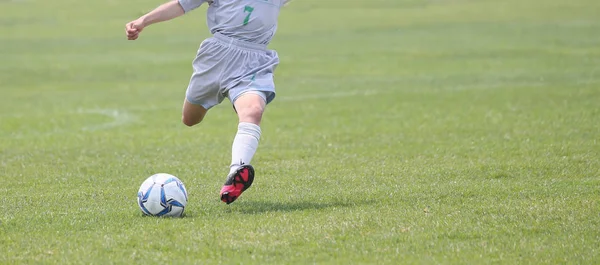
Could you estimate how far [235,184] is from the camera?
8266 millimetres

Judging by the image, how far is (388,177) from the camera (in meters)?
10.6

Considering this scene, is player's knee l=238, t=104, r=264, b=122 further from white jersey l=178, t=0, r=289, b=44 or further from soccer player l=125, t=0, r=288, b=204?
white jersey l=178, t=0, r=289, b=44

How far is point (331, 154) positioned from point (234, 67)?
3943mm

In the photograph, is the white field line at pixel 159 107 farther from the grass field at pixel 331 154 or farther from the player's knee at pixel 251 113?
the player's knee at pixel 251 113

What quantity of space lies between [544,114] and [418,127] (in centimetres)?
228

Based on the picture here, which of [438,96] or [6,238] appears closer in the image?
[6,238]

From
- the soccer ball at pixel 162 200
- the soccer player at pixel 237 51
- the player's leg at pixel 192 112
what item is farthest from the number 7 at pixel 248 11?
the soccer ball at pixel 162 200

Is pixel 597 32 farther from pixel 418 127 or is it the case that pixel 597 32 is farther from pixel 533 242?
pixel 533 242

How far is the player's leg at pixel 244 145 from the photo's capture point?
8.28 metres

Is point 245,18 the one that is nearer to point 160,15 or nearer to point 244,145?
point 160,15

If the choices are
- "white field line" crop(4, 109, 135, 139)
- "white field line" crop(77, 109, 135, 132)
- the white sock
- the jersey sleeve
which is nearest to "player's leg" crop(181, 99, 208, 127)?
the jersey sleeve

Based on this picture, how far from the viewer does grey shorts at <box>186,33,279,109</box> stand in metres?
9.19

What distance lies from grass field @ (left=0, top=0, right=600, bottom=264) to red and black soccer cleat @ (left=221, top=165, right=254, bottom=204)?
0.63 feet

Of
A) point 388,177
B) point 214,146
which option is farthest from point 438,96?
point 388,177
